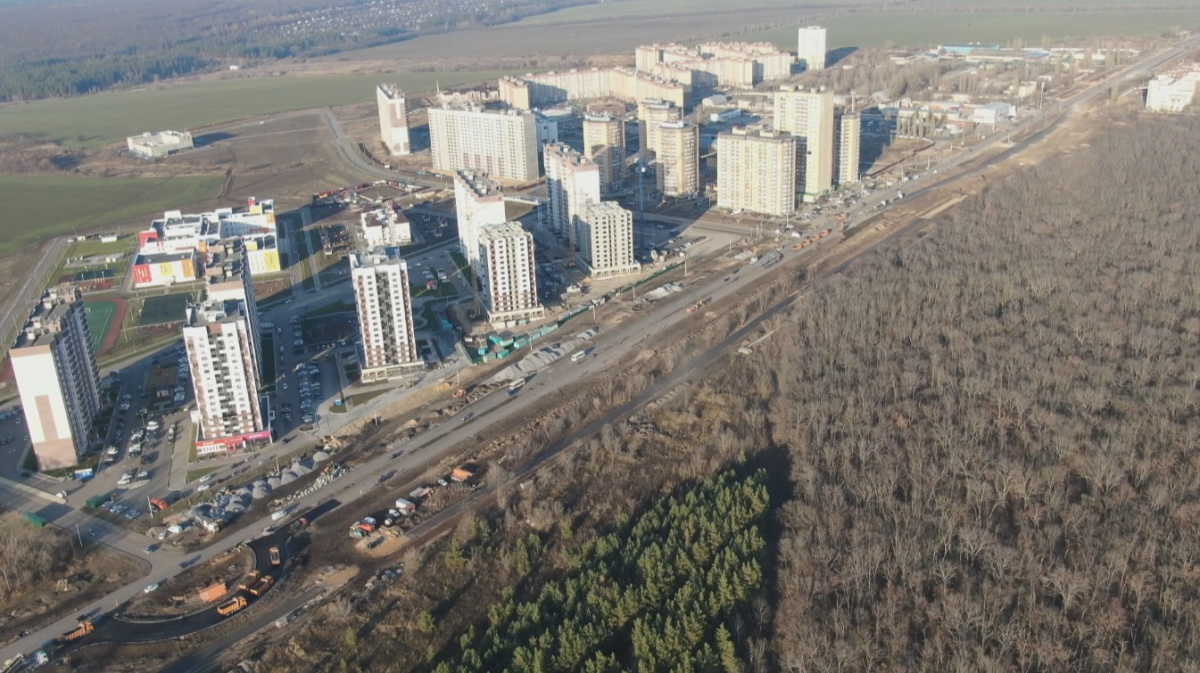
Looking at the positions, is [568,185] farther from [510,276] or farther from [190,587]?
[190,587]

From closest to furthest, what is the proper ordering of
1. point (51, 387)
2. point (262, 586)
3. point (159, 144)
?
1. point (262, 586)
2. point (51, 387)
3. point (159, 144)

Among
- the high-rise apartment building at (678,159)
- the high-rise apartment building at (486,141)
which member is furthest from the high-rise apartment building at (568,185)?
the high-rise apartment building at (486,141)

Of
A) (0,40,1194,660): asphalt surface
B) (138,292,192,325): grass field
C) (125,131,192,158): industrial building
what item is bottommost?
(0,40,1194,660): asphalt surface

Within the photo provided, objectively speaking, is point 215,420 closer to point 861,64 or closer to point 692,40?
point 861,64

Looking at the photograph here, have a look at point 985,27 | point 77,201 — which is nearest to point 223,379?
point 77,201

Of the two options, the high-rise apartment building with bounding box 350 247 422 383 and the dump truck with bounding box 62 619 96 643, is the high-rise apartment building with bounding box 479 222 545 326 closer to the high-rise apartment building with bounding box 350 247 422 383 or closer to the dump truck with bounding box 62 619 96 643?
the high-rise apartment building with bounding box 350 247 422 383

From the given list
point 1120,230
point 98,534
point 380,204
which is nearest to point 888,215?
point 1120,230

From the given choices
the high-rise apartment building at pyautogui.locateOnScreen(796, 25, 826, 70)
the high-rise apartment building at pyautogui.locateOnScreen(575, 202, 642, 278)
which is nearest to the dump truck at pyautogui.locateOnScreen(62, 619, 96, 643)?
the high-rise apartment building at pyautogui.locateOnScreen(575, 202, 642, 278)
